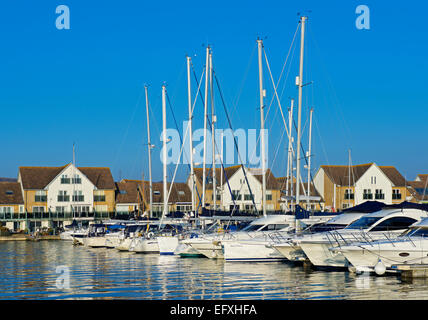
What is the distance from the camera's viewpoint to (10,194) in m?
89.7

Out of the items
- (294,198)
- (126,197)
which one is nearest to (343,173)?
(126,197)

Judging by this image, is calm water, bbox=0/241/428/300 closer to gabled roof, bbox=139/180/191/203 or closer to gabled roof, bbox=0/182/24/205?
gabled roof, bbox=0/182/24/205

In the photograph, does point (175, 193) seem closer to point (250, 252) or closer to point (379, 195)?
point (379, 195)

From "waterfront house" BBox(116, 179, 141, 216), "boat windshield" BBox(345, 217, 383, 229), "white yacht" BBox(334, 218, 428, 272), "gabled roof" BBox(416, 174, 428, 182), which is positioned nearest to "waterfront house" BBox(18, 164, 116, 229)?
"waterfront house" BBox(116, 179, 141, 216)

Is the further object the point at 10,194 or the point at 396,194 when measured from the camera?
the point at 396,194

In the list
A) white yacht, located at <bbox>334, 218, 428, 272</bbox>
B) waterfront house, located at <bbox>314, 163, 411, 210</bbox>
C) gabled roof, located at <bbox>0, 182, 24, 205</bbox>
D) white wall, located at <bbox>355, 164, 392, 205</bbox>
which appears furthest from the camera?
white wall, located at <bbox>355, 164, 392, 205</bbox>

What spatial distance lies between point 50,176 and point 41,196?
123 inches

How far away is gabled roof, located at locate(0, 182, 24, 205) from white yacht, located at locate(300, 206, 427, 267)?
64.1 metres

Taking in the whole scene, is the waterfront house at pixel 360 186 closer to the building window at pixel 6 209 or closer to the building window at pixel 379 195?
the building window at pixel 379 195

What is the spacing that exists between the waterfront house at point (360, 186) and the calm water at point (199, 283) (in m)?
63.9

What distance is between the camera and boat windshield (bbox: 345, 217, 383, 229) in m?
33.8

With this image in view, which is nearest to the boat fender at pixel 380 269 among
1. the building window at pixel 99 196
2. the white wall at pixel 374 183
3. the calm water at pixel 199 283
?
the calm water at pixel 199 283
